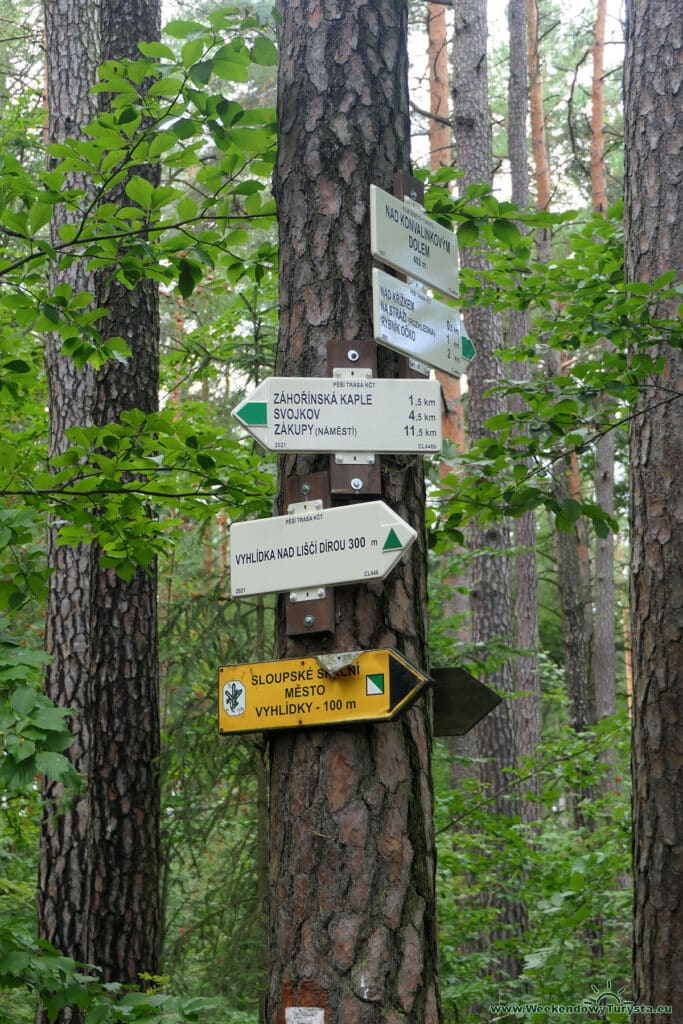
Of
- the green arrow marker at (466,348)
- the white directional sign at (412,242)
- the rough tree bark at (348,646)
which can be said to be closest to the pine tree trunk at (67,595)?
the rough tree bark at (348,646)

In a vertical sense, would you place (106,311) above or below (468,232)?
below

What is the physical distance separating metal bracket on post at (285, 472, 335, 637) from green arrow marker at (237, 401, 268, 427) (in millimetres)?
186

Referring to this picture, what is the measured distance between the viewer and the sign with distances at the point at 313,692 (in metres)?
2.42

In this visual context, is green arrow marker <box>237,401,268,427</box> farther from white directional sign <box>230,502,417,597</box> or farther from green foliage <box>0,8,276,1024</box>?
green foliage <box>0,8,276,1024</box>

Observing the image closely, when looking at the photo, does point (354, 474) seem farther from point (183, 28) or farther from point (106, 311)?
point (106, 311)

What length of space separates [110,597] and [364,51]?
383cm

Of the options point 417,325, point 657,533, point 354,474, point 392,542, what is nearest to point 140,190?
point 417,325

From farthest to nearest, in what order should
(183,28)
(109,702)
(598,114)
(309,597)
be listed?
(598,114) < (109,702) < (183,28) < (309,597)

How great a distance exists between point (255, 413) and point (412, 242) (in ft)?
2.31

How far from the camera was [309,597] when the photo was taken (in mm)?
2533

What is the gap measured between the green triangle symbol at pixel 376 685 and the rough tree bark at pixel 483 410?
7.35 metres

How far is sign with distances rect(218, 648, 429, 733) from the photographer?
2422mm

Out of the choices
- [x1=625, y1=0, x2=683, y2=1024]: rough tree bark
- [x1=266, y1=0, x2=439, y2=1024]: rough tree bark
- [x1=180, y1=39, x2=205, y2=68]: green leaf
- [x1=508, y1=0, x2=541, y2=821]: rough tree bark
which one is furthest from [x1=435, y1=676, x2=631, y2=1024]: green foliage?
[x1=508, y1=0, x2=541, y2=821]: rough tree bark

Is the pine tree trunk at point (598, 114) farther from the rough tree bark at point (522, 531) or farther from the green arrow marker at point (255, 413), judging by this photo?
the green arrow marker at point (255, 413)
